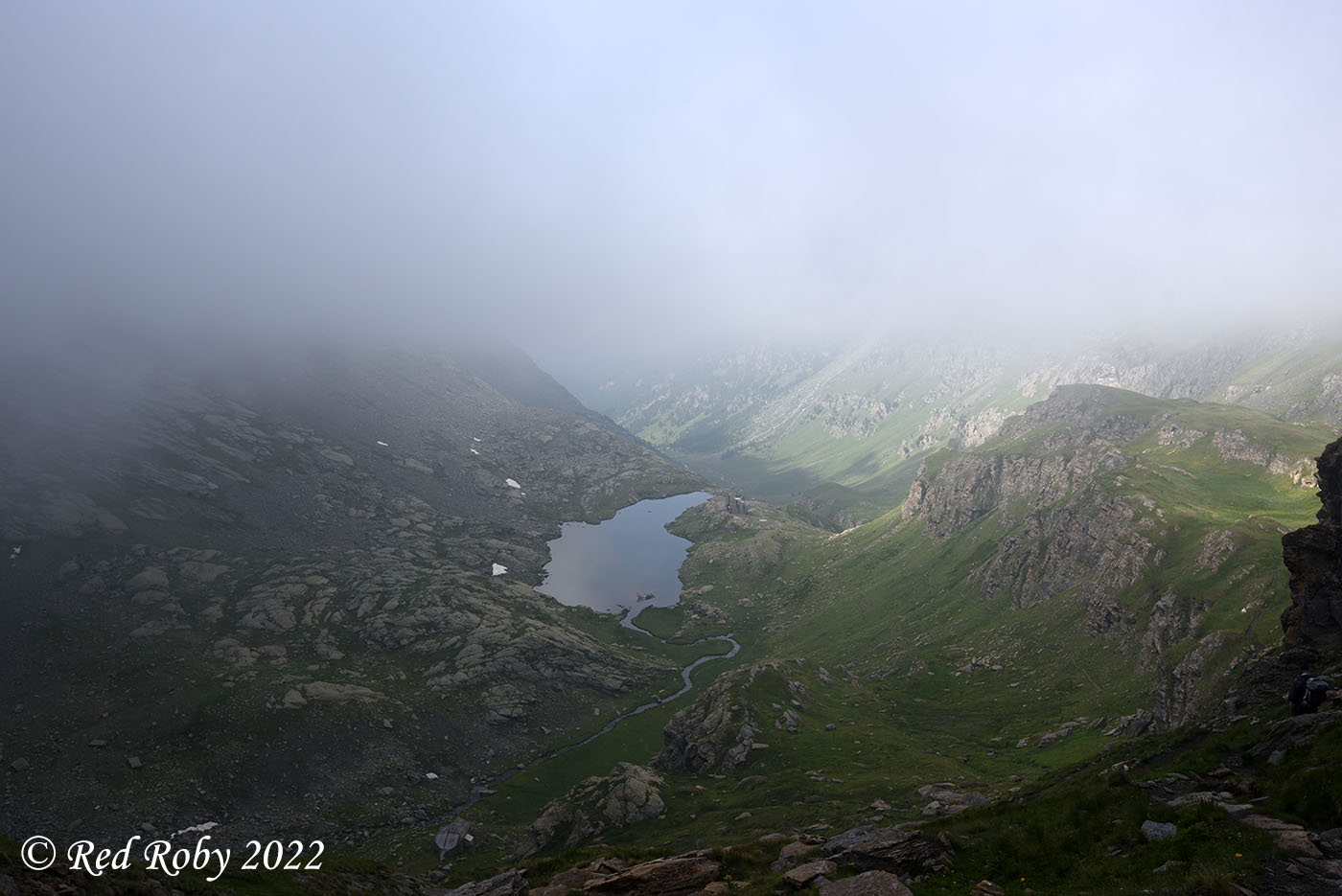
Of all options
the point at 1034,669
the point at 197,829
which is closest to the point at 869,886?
the point at 197,829

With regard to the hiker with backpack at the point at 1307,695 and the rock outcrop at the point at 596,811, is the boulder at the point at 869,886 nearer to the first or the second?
the hiker with backpack at the point at 1307,695

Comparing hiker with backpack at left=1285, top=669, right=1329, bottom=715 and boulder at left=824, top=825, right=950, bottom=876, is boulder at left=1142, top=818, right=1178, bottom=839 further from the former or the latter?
hiker with backpack at left=1285, top=669, right=1329, bottom=715

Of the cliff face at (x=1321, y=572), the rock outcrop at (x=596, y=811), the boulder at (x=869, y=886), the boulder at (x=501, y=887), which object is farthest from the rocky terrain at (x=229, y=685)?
the cliff face at (x=1321, y=572)

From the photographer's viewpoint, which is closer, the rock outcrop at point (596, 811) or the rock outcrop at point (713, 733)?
Result: the rock outcrop at point (596, 811)

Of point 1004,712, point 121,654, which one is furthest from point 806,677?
point 121,654

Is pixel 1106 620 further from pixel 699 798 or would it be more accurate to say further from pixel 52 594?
pixel 52 594

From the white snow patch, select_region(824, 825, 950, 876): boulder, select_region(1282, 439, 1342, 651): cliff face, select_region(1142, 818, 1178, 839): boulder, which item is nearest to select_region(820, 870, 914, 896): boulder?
select_region(824, 825, 950, 876): boulder

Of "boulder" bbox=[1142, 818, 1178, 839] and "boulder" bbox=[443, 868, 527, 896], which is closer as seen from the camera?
"boulder" bbox=[1142, 818, 1178, 839]

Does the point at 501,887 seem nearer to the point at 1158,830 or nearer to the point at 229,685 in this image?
the point at 1158,830
